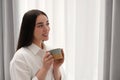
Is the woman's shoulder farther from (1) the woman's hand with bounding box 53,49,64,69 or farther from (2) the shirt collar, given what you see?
(1) the woman's hand with bounding box 53,49,64,69

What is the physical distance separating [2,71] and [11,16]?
0.66 meters

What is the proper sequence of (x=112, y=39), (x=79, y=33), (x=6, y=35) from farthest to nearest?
(x=6, y=35)
(x=79, y=33)
(x=112, y=39)

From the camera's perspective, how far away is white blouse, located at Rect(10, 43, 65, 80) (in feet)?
4.91

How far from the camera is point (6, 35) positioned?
2682 mm

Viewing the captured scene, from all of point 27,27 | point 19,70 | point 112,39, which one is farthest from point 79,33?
point 19,70

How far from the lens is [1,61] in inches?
109

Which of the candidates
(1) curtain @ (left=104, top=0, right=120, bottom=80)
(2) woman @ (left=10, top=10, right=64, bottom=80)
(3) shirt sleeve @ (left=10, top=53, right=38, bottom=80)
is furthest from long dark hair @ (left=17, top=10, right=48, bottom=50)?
(1) curtain @ (left=104, top=0, right=120, bottom=80)

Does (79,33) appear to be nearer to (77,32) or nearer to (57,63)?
(77,32)

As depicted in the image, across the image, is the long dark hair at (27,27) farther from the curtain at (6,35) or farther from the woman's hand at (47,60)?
the curtain at (6,35)

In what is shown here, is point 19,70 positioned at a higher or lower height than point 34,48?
lower

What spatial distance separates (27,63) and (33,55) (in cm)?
9

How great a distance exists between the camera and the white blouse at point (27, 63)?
4.91 ft

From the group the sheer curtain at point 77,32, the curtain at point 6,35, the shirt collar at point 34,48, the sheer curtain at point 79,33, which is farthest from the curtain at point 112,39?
the curtain at point 6,35

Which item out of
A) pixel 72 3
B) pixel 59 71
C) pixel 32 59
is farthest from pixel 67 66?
pixel 32 59
